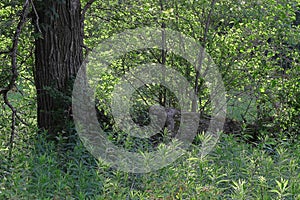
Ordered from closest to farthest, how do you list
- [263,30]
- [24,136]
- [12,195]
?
1. [12,195]
2. [24,136]
3. [263,30]

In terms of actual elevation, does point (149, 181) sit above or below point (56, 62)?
below

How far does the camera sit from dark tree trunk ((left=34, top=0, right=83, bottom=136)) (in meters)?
5.74

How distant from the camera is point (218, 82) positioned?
24.5 feet

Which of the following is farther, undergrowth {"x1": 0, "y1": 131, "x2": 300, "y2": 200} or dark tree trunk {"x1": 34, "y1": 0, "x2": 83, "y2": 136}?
dark tree trunk {"x1": 34, "y1": 0, "x2": 83, "y2": 136}

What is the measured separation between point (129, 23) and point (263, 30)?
197 centimetres

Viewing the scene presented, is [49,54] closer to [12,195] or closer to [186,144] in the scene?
[186,144]

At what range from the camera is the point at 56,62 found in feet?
19.3

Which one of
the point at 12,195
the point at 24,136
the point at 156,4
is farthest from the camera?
the point at 156,4

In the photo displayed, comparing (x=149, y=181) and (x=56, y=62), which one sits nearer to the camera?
(x=149, y=181)

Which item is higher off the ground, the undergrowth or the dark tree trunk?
the dark tree trunk

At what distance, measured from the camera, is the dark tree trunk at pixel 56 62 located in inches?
226

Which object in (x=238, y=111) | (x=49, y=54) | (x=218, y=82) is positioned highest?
(x=49, y=54)

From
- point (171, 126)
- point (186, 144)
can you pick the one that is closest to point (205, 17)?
point (171, 126)

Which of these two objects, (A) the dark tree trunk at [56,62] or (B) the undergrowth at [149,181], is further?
(A) the dark tree trunk at [56,62]
